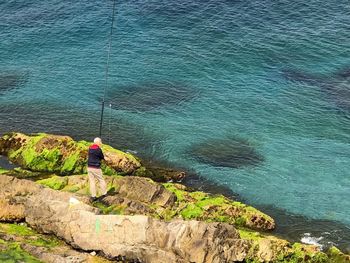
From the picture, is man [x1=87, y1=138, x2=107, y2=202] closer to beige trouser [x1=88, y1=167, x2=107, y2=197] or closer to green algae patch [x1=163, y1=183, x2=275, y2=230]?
beige trouser [x1=88, y1=167, x2=107, y2=197]

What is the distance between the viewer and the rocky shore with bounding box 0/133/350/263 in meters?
20.4

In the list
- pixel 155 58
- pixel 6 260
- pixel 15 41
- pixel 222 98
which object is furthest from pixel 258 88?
pixel 6 260

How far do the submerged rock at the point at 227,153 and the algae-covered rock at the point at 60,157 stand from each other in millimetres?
5371

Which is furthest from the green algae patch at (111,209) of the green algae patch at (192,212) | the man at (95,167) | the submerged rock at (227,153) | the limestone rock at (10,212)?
the submerged rock at (227,153)

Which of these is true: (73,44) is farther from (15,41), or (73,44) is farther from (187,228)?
(187,228)

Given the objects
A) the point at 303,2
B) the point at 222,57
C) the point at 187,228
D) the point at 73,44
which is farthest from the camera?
the point at 303,2

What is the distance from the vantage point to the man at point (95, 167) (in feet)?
74.6

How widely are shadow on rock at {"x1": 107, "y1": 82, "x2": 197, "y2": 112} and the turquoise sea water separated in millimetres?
93

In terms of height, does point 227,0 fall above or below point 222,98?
above

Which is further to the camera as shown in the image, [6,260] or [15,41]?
[15,41]

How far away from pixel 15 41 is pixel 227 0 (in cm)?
2413

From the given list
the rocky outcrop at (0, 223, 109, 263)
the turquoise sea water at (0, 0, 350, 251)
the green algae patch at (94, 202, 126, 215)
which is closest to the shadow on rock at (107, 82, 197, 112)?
the turquoise sea water at (0, 0, 350, 251)

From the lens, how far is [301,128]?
39.0 m

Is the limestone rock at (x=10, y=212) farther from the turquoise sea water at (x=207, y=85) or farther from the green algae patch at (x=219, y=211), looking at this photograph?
the turquoise sea water at (x=207, y=85)
